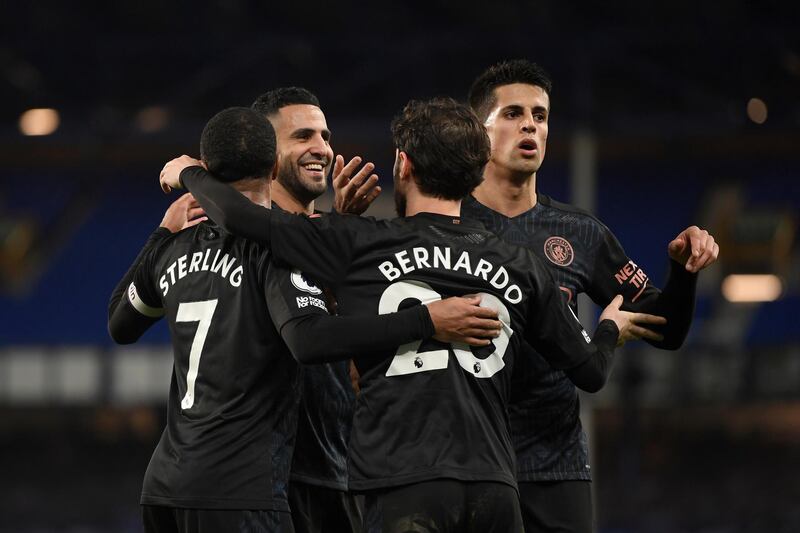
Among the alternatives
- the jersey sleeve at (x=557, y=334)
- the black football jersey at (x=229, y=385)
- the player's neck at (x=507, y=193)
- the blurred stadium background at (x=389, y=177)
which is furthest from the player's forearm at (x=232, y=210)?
the blurred stadium background at (x=389, y=177)

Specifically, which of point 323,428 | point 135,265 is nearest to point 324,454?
point 323,428

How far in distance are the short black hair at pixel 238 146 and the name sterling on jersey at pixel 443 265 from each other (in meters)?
0.61

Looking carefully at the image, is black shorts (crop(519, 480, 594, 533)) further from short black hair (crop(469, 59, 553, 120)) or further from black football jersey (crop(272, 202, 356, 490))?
short black hair (crop(469, 59, 553, 120))

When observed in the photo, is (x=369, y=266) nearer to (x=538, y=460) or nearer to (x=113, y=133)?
(x=538, y=460)

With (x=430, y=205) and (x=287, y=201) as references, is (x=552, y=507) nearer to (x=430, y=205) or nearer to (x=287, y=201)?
(x=430, y=205)

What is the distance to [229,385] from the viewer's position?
3609mm

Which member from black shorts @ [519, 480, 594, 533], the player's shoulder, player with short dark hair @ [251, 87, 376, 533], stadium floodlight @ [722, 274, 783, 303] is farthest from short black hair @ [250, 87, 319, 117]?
stadium floodlight @ [722, 274, 783, 303]

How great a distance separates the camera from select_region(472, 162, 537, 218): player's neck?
14.7ft

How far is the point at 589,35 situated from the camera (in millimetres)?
16250

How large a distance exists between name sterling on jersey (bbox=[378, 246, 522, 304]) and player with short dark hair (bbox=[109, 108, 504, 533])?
0.15 metres

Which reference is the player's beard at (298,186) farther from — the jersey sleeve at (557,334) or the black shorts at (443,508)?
the black shorts at (443,508)

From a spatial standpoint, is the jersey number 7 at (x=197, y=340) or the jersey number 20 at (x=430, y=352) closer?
the jersey number 20 at (x=430, y=352)

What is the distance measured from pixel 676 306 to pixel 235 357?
1715mm

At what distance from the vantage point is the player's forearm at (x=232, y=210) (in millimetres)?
3586
